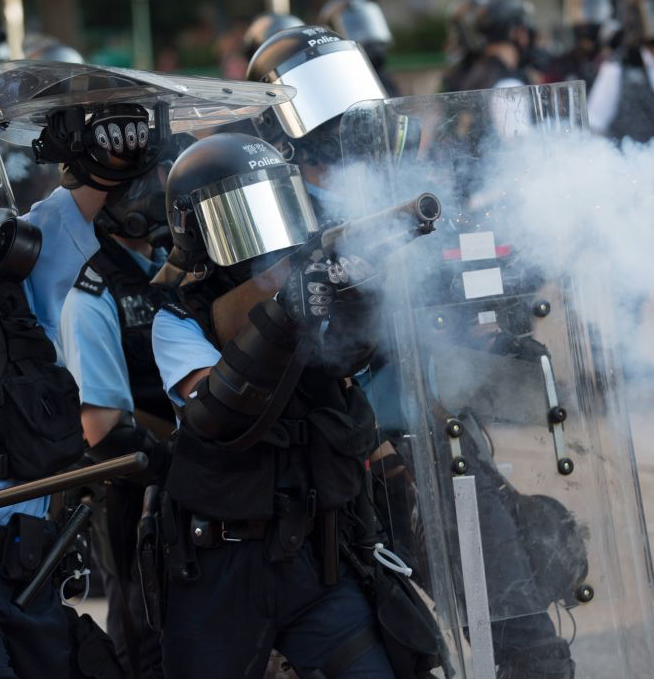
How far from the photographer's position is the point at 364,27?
7.80 m

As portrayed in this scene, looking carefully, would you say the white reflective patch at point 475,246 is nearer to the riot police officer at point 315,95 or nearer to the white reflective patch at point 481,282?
the white reflective patch at point 481,282

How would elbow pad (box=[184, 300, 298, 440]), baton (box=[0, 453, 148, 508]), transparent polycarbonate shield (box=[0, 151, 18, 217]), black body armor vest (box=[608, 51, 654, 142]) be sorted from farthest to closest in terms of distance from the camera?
black body armor vest (box=[608, 51, 654, 142])
transparent polycarbonate shield (box=[0, 151, 18, 217])
elbow pad (box=[184, 300, 298, 440])
baton (box=[0, 453, 148, 508])

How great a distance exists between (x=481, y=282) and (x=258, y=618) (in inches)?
39.7

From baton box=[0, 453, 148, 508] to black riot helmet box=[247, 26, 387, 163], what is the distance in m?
1.57

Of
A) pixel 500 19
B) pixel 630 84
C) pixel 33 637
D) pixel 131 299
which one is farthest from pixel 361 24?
pixel 33 637

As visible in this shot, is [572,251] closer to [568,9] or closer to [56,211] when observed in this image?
[56,211]

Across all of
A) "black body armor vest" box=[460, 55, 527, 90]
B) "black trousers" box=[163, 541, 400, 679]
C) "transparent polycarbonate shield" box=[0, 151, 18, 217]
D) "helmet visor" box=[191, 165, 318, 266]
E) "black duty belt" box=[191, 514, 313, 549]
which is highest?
"black body armor vest" box=[460, 55, 527, 90]

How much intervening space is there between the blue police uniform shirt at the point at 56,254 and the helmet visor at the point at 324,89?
972 millimetres

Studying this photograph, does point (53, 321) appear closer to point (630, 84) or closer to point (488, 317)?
point (488, 317)

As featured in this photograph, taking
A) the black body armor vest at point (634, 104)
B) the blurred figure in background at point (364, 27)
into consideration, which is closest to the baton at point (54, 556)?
the black body armor vest at point (634, 104)

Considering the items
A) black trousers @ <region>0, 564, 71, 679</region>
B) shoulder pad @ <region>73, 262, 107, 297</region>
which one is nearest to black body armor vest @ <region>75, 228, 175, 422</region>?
shoulder pad @ <region>73, 262, 107, 297</region>

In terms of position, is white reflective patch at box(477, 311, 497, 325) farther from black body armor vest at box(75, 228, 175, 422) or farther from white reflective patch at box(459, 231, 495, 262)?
black body armor vest at box(75, 228, 175, 422)

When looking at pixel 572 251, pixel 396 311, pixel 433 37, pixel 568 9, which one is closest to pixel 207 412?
pixel 396 311

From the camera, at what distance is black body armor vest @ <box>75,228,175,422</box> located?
3930 millimetres
